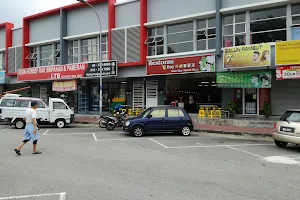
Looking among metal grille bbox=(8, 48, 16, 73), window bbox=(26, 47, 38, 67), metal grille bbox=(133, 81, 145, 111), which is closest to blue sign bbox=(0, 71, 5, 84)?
metal grille bbox=(8, 48, 16, 73)

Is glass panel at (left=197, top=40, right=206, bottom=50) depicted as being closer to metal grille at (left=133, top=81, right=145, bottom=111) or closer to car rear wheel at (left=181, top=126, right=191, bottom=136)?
metal grille at (left=133, top=81, right=145, bottom=111)

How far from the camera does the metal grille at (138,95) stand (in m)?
23.3

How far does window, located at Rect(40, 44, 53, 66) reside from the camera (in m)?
27.7

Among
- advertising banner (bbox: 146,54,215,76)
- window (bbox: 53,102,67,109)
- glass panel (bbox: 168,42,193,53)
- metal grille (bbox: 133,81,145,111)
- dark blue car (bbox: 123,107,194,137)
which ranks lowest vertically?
dark blue car (bbox: 123,107,194,137)

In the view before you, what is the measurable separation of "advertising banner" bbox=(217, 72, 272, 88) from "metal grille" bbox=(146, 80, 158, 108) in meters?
5.83

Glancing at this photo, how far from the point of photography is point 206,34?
19125mm

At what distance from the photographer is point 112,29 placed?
886 inches

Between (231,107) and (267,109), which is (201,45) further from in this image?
(267,109)

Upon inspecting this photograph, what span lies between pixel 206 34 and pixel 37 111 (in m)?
11.6

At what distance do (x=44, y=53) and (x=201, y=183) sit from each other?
82.6 ft

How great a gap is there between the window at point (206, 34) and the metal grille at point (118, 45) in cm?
Answer: 563

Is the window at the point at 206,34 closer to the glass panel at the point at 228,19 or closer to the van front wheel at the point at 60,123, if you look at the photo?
the glass panel at the point at 228,19

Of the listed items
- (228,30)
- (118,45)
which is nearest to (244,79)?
(228,30)

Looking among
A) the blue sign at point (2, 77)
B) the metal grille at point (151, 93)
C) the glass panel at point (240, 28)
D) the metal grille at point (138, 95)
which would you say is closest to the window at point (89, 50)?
the metal grille at point (138, 95)
